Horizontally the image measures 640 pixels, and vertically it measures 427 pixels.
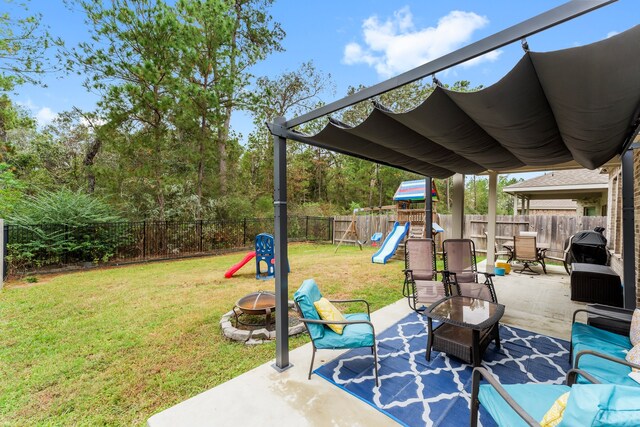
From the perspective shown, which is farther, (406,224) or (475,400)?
(406,224)

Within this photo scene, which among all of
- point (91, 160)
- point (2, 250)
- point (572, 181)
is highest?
point (91, 160)

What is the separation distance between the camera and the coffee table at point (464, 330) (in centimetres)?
270

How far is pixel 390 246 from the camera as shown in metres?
8.99

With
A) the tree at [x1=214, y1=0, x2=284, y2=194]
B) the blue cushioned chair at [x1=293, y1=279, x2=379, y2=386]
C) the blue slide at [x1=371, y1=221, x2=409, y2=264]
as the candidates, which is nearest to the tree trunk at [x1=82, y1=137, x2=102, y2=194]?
the tree at [x1=214, y1=0, x2=284, y2=194]

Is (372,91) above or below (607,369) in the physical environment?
above

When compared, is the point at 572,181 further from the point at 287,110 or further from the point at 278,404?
the point at 287,110

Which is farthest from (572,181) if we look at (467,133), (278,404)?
(278,404)

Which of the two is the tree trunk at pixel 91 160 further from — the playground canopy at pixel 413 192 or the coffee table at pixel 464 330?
the coffee table at pixel 464 330

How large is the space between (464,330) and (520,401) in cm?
160

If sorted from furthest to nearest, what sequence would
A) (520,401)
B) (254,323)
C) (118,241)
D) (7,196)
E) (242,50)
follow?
(242,50), (118,241), (7,196), (254,323), (520,401)

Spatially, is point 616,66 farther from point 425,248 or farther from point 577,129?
point 425,248

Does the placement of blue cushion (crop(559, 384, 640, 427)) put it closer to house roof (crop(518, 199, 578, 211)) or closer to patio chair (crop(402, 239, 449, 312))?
patio chair (crop(402, 239, 449, 312))

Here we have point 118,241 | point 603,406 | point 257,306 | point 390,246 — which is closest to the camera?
point 603,406

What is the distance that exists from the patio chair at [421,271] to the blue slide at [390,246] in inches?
118
